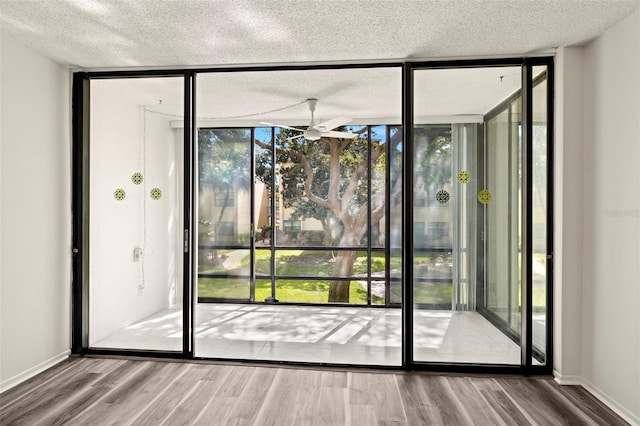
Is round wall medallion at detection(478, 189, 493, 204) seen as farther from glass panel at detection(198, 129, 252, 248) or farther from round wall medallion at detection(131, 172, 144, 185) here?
glass panel at detection(198, 129, 252, 248)

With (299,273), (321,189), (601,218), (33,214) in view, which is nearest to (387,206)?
(321,189)

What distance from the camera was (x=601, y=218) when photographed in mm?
2846

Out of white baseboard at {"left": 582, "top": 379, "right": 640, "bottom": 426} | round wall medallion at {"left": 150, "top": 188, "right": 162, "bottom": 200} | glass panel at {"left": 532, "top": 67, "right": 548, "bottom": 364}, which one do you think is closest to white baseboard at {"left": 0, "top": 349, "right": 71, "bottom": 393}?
round wall medallion at {"left": 150, "top": 188, "right": 162, "bottom": 200}

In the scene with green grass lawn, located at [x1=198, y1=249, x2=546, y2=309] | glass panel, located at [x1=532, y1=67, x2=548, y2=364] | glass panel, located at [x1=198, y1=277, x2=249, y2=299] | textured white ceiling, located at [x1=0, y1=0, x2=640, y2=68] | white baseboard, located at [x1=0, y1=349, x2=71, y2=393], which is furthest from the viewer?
green grass lawn, located at [x1=198, y1=249, x2=546, y2=309]

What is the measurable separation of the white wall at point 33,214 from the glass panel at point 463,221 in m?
3.08

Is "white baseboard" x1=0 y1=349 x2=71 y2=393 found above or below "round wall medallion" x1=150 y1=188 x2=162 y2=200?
below

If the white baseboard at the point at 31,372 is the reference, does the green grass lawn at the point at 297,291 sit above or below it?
above

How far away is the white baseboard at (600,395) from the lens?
8.16ft

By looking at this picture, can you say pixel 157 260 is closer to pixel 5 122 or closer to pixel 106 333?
pixel 106 333

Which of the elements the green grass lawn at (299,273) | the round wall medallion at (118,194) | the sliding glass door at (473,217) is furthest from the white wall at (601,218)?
the round wall medallion at (118,194)

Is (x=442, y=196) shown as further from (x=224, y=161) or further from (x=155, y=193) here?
(x=224, y=161)

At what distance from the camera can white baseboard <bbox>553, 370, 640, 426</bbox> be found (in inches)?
97.9

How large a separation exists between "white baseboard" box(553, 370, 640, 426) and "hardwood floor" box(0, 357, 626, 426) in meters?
0.05

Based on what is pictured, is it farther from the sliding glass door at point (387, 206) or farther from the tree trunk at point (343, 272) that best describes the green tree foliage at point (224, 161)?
the tree trunk at point (343, 272)
